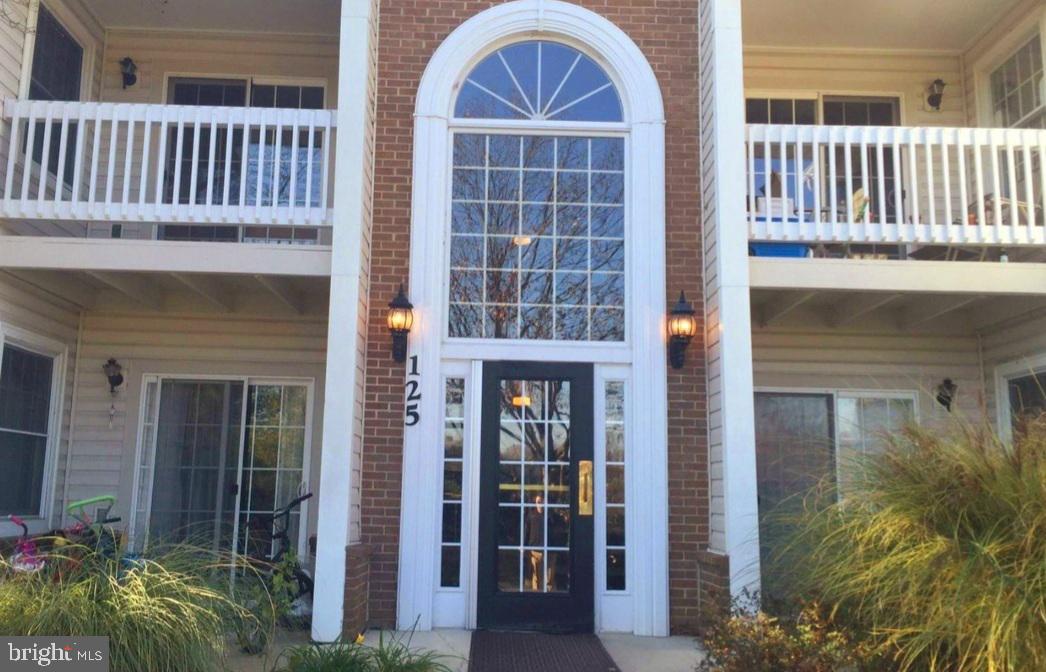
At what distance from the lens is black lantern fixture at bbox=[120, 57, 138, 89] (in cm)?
845

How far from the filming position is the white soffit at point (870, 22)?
7.98m

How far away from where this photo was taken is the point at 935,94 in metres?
8.64

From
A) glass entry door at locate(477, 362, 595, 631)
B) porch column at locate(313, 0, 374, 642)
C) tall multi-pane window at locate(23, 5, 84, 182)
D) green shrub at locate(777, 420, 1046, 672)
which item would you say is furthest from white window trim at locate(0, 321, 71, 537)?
green shrub at locate(777, 420, 1046, 672)

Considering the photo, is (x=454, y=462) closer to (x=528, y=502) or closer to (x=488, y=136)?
(x=528, y=502)

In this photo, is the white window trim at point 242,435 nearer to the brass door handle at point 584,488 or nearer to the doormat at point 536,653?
the doormat at point 536,653

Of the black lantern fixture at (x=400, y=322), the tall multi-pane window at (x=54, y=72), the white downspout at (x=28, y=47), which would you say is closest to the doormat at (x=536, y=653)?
the black lantern fixture at (x=400, y=322)

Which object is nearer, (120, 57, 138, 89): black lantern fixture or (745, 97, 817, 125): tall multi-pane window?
(120, 57, 138, 89): black lantern fixture

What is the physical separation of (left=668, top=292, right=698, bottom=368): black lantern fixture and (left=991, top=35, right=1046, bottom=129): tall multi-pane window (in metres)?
3.75

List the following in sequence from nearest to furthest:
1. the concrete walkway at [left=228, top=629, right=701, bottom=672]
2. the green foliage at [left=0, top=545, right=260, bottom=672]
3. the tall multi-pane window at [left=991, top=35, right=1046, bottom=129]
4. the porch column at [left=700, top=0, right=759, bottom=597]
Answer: the green foliage at [left=0, top=545, right=260, bottom=672]
the concrete walkway at [left=228, top=629, right=701, bottom=672]
the porch column at [left=700, top=0, right=759, bottom=597]
the tall multi-pane window at [left=991, top=35, right=1046, bottom=129]

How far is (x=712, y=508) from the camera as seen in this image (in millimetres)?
6676

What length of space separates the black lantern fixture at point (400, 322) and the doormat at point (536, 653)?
2201mm

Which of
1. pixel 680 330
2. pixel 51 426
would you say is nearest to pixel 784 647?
pixel 680 330

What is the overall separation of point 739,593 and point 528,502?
1737 millimetres

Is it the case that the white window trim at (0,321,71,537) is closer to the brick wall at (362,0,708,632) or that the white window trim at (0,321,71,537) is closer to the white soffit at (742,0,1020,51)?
the brick wall at (362,0,708,632)
